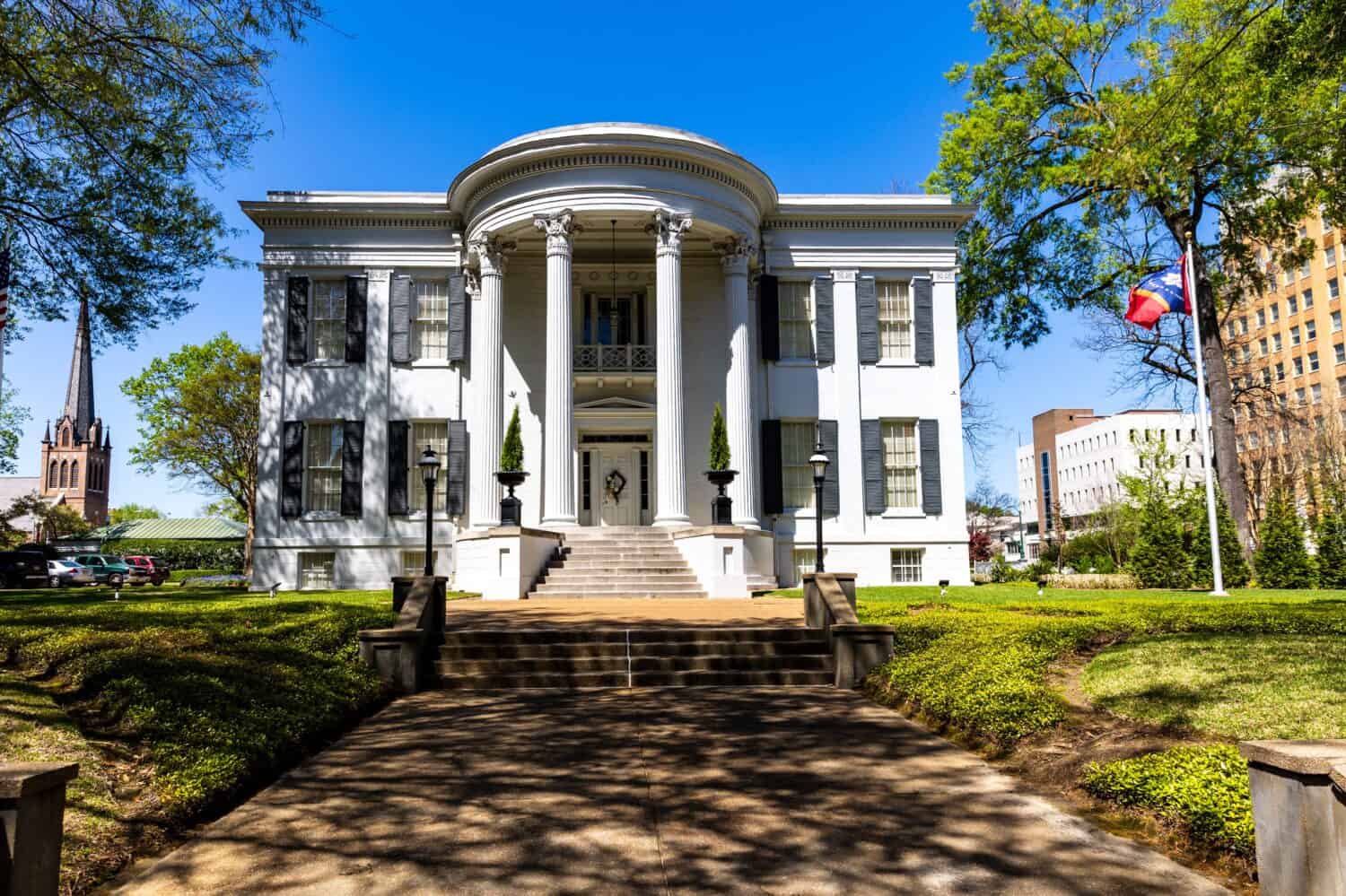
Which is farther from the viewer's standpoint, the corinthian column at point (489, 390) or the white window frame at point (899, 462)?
the white window frame at point (899, 462)

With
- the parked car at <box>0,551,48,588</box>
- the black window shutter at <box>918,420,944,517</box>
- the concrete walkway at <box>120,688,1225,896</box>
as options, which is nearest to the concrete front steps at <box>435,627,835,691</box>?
the concrete walkway at <box>120,688,1225,896</box>

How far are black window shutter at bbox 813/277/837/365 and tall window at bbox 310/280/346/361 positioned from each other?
1174 cm

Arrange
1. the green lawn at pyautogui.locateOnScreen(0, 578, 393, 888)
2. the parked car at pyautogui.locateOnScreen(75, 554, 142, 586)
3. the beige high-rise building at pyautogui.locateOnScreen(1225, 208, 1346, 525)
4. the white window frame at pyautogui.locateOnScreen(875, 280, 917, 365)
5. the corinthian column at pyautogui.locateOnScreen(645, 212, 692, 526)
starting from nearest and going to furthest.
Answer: the green lawn at pyautogui.locateOnScreen(0, 578, 393, 888)
the corinthian column at pyautogui.locateOnScreen(645, 212, 692, 526)
the white window frame at pyautogui.locateOnScreen(875, 280, 917, 365)
the parked car at pyautogui.locateOnScreen(75, 554, 142, 586)
the beige high-rise building at pyautogui.locateOnScreen(1225, 208, 1346, 525)

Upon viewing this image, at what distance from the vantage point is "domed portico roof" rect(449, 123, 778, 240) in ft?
62.2

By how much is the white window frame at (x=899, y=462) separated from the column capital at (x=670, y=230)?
278 inches

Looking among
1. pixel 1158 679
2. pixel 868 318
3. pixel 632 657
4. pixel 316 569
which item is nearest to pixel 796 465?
pixel 868 318

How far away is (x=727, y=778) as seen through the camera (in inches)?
225

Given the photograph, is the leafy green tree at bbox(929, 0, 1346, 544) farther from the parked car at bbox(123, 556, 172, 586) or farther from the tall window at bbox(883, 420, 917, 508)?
the parked car at bbox(123, 556, 172, 586)

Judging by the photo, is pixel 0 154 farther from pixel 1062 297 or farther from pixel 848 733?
pixel 1062 297

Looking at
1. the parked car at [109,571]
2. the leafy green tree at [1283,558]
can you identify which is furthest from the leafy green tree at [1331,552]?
the parked car at [109,571]

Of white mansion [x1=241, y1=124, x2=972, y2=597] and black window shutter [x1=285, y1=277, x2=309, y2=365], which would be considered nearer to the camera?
white mansion [x1=241, y1=124, x2=972, y2=597]

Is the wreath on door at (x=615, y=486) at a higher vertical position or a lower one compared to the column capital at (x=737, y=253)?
lower

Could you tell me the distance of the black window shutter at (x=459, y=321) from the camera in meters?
21.8

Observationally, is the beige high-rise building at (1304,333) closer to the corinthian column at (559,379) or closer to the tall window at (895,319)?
the tall window at (895,319)
